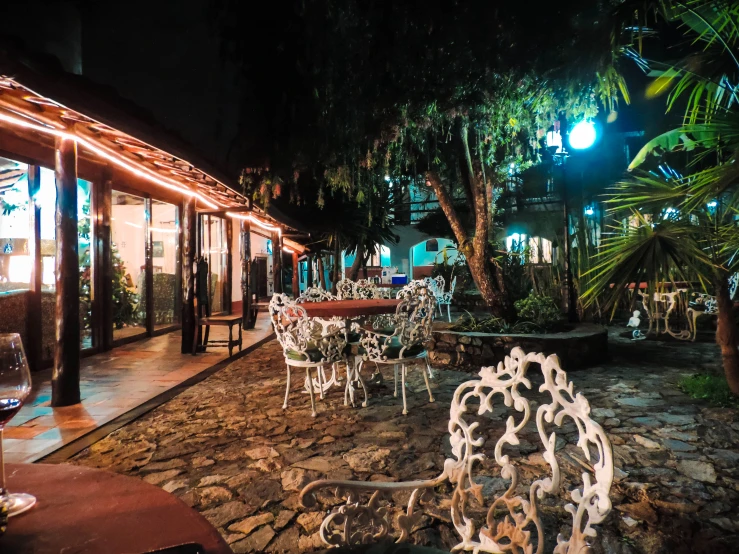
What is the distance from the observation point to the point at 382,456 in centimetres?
325

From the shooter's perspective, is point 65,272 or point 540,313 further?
point 540,313

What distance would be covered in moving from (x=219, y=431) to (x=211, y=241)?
893 cm

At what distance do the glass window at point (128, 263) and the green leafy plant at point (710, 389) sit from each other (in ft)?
27.6

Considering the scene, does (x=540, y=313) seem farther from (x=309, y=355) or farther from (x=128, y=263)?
(x=128, y=263)

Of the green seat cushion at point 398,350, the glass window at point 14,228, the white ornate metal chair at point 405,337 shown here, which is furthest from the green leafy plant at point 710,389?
the glass window at point 14,228

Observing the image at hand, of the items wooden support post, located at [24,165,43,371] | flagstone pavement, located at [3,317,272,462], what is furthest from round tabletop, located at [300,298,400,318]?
wooden support post, located at [24,165,43,371]

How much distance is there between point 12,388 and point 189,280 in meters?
6.87

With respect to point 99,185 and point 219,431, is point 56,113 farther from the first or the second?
point 99,185

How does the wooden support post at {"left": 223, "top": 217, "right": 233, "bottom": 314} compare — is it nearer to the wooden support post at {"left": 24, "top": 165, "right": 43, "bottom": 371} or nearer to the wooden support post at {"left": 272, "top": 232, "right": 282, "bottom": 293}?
the wooden support post at {"left": 272, "top": 232, "right": 282, "bottom": 293}

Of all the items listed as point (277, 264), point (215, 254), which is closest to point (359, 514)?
point (277, 264)

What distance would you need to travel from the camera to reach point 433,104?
552 cm

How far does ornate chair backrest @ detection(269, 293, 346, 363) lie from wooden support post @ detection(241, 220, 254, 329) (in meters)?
6.09

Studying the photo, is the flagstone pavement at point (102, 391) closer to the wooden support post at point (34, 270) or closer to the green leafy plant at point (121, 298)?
the wooden support post at point (34, 270)

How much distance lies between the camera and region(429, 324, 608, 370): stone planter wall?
596 cm
